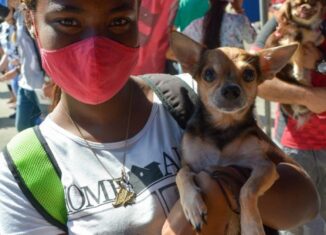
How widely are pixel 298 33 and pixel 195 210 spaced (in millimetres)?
2505

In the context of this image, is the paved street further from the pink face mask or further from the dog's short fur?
the pink face mask

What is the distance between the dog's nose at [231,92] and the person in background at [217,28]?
2.29 meters

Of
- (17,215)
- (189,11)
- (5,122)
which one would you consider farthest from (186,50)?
(5,122)

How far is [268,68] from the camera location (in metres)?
2.54

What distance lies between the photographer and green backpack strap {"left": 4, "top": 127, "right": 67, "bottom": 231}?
5.95ft

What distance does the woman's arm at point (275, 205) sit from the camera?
1.82 metres

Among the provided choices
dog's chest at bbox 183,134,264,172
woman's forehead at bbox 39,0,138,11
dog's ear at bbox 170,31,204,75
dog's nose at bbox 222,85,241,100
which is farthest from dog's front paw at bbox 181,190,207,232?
dog's ear at bbox 170,31,204,75

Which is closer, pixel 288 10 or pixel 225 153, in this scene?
pixel 225 153

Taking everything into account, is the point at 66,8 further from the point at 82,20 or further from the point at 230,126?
the point at 230,126

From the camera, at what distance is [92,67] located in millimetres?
1963

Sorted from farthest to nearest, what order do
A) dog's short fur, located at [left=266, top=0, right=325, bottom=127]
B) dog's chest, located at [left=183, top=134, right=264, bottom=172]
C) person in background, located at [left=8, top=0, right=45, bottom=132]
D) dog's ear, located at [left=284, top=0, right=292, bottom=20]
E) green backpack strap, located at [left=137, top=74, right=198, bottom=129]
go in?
person in background, located at [left=8, top=0, right=45, bottom=132]
dog's ear, located at [left=284, top=0, right=292, bottom=20]
dog's short fur, located at [left=266, top=0, right=325, bottom=127]
dog's chest, located at [left=183, top=134, right=264, bottom=172]
green backpack strap, located at [left=137, top=74, right=198, bottom=129]

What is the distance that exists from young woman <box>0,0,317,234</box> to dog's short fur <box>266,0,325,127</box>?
1.56m

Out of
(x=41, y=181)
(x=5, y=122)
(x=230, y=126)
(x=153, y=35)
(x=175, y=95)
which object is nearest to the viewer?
(x=41, y=181)

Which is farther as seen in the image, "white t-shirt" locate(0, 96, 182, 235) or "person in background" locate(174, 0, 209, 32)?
"person in background" locate(174, 0, 209, 32)
